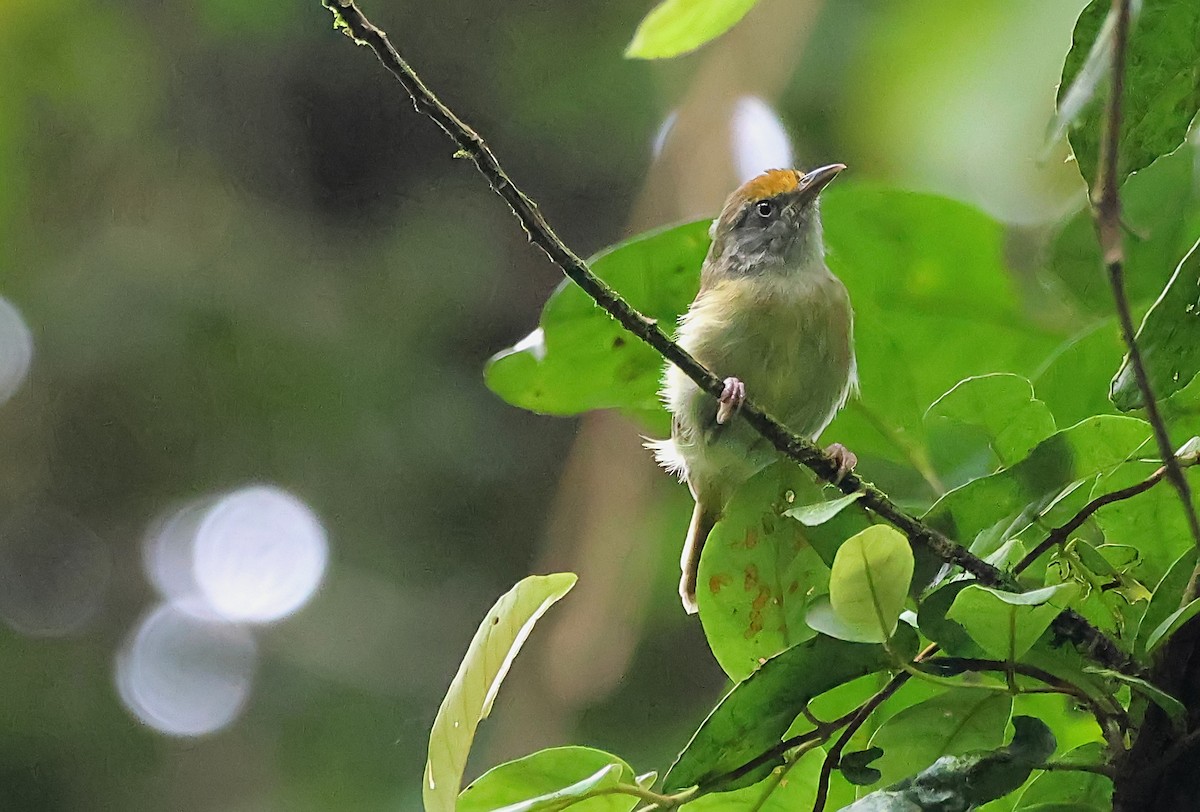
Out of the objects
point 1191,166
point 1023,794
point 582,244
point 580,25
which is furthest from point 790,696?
point 580,25

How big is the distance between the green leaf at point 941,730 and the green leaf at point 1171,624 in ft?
0.26

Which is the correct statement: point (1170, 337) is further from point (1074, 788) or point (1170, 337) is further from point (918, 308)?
point (918, 308)

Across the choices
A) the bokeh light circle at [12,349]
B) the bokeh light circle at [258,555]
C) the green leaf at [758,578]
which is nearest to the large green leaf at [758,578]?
the green leaf at [758,578]

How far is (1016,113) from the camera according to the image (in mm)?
1434

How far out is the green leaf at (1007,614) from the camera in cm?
45

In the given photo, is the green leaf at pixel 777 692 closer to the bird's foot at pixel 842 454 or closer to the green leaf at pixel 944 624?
the green leaf at pixel 944 624

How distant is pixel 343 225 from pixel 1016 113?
104 cm

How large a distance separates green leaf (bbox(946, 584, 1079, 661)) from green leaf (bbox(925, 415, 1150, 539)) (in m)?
0.07

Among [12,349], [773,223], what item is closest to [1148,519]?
[773,223]

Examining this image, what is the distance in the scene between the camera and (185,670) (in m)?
1.74

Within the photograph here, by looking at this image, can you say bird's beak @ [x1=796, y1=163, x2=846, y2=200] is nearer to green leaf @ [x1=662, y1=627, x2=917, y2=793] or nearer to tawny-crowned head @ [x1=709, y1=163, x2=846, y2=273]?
tawny-crowned head @ [x1=709, y1=163, x2=846, y2=273]

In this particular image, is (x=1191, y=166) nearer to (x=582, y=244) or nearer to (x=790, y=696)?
(x=790, y=696)

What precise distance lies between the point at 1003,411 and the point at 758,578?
15 centimetres

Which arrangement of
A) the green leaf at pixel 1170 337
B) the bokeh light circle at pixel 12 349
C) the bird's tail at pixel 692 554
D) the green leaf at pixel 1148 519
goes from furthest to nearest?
the bokeh light circle at pixel 12 349 → the bird's tail at pixel 692 554 → the green leaf at pixel 1148 519 → the green leaf at pixel 1170 337
